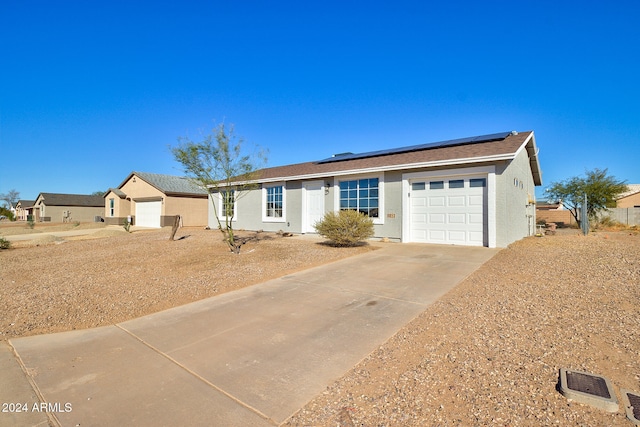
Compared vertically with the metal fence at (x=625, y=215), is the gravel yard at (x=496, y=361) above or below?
below

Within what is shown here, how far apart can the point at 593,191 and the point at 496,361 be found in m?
27.3

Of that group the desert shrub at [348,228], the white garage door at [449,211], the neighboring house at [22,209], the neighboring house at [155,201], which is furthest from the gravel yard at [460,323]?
the neighboring house at [22,209]

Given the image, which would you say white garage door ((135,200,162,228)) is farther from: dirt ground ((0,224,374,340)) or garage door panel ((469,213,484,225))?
garage door panel ((469,213,484,225))

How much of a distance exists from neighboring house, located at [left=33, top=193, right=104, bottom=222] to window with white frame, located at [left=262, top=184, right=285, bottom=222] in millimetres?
32856

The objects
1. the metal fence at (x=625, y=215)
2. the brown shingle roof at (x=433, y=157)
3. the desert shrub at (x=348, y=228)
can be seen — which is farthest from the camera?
the metal fence at (x=625, y=215)

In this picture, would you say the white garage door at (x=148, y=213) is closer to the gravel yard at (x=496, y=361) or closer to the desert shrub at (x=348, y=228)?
the desert shrub at (x=348, y=228)

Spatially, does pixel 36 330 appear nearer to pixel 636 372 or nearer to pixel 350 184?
pixel 636 372

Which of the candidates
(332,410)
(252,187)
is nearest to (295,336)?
(332,410)

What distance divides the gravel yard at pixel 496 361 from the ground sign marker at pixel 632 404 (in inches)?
2.2

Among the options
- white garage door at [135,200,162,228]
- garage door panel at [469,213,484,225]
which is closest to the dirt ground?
garage door panel at [469,213,484,225]

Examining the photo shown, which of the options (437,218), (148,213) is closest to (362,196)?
(437,218)

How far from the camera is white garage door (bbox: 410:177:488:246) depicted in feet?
35.4

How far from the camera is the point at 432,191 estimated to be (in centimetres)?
1183

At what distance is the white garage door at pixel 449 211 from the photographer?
10.8 m
